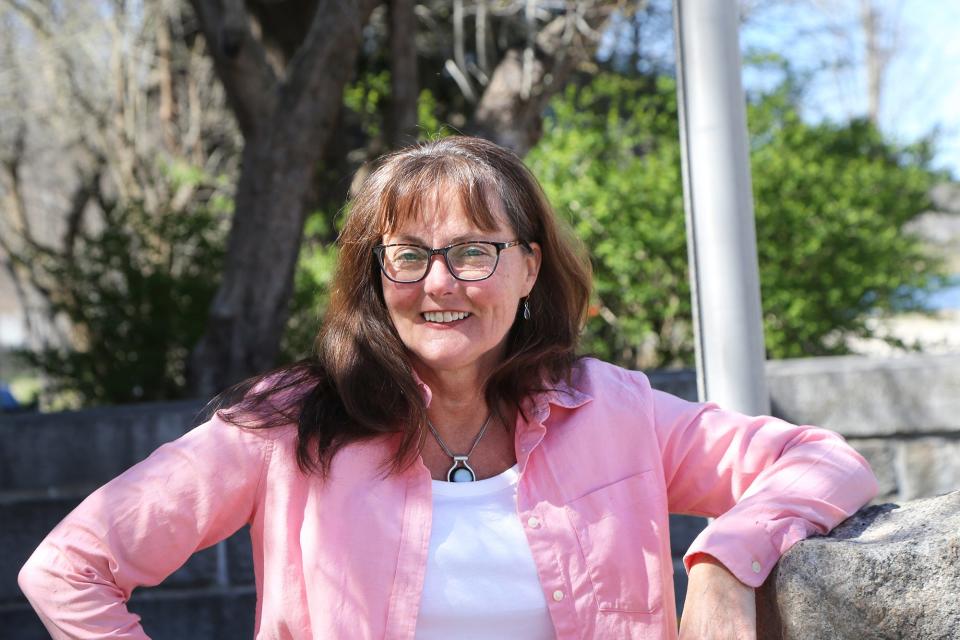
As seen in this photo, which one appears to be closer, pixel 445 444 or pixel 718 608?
pixel 718 608

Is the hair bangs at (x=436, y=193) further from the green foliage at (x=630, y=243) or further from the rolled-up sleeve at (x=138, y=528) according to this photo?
the green foliage at (x=630, y=243)

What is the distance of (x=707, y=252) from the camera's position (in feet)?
7.76

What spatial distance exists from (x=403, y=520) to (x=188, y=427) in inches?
76.4

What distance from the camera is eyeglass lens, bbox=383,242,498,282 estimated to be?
2.12 metres

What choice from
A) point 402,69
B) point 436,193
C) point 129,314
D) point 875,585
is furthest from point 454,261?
point 129,314

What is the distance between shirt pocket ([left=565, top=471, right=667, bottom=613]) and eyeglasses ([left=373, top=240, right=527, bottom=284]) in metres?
0.48

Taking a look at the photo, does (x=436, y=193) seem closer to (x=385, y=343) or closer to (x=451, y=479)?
(x=385, y=343)

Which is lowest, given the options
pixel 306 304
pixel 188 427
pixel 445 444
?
pixel 188 427

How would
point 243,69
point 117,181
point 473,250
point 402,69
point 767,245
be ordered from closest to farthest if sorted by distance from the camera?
1. point 473,250
2. point 243,69
3. point 402,69
4. point 767,245
5. point 117,181

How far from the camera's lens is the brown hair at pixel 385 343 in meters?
2.09

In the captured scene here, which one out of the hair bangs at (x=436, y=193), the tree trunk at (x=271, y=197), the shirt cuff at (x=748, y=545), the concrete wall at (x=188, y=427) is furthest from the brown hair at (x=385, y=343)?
the tree trunk at (x=271, y=197)

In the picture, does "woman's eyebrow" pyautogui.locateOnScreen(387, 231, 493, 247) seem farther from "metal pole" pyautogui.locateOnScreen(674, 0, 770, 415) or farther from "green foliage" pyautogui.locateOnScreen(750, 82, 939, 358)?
"green foliage" pyautogui.locateOnScreen(750, 82, 939, 358)

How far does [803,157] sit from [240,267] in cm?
349

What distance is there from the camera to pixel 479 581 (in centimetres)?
203
